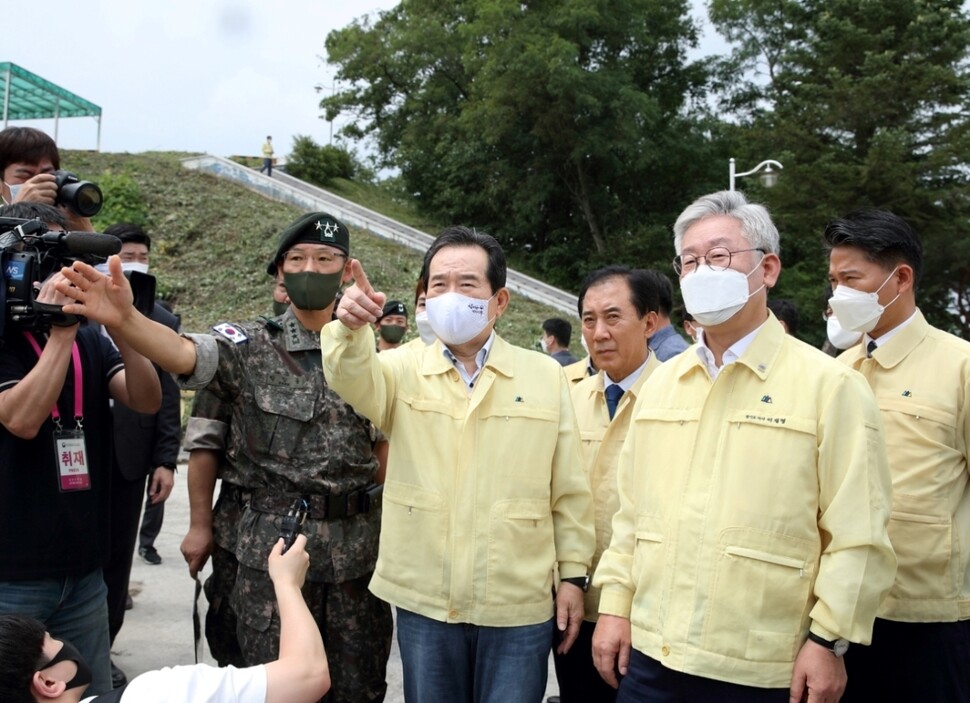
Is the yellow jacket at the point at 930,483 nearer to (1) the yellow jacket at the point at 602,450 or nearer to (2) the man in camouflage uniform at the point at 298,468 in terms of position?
(1) the yellow jacket at the point at 602,450

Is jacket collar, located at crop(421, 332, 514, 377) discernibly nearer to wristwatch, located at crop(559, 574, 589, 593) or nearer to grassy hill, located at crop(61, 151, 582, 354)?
wristwatch, located at crop(559, 574, 589, 593)

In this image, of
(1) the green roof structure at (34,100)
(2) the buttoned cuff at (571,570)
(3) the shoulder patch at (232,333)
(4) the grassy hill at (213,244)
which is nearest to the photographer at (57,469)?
(3) the shoulder patch at (232,333)

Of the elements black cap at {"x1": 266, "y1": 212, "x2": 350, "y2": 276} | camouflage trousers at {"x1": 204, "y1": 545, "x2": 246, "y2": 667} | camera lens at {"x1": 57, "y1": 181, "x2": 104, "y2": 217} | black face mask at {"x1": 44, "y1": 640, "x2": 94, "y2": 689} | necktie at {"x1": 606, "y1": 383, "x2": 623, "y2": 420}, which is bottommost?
→ camouflage trousers at {"x1": 204, "y1": 545, "x2": 246, "y2": 667}

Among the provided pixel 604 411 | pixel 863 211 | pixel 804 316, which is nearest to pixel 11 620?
pixel 604 411

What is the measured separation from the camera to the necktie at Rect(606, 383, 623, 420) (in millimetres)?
3146

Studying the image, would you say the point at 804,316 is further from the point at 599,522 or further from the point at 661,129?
the point at 599,522

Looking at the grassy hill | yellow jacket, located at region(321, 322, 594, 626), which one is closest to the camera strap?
yellow jacket, located at region(321, 322, 594, 626)

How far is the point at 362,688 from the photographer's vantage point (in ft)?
9.35

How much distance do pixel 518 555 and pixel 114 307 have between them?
4.51 ft

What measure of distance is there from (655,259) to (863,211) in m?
23.8

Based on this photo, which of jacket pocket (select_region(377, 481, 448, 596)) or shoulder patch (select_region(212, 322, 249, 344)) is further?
shoulder patch (select_region(212, 322, 249, 344))

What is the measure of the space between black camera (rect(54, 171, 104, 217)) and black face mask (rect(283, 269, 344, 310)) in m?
0.72

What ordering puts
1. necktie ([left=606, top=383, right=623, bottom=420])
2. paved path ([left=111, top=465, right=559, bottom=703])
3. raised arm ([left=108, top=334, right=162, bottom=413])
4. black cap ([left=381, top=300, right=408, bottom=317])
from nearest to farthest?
raised arm ([left=108, top=334, right=162, bottom=413])
necktie ([left=606, top=383, right=623, bottom=420])
paved path ([left=111, top=465, right=559, bottom=703])
black cap ([left=381, top=300, right=408, bottom=317])

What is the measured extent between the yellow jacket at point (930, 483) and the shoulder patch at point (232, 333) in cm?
213
